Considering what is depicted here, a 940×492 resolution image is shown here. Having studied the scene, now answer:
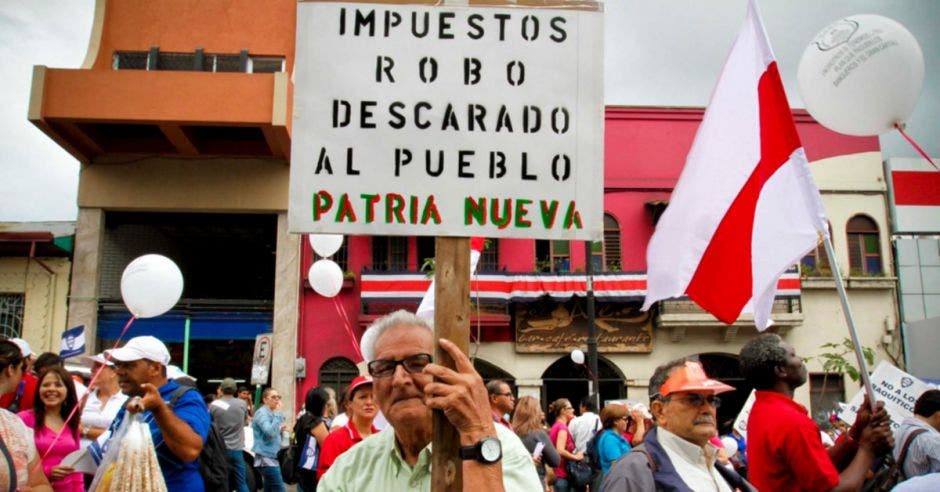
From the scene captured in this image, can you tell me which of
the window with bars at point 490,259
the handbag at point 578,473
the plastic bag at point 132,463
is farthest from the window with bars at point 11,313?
the plastic bag at point 132,463

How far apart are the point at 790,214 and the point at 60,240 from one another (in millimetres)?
19730

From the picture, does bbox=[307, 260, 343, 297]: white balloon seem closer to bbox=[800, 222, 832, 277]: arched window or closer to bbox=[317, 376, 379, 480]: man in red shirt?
bbox=[317, 376, 379, 480]: man in red shirt

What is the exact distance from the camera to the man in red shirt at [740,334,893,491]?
3840 mm

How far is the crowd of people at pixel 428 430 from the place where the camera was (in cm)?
261

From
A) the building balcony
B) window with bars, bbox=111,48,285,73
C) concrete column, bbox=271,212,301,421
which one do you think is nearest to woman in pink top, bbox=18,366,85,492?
the building balcony

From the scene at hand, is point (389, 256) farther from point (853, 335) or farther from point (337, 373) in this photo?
point (853, 335)

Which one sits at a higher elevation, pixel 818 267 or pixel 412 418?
pixel 818 267

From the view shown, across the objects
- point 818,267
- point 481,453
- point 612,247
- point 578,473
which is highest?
point 612,247

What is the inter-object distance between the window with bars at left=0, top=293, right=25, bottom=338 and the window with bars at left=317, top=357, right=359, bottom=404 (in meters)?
7.64

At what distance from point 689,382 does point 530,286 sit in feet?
62.9

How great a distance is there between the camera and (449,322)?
2.54 meters

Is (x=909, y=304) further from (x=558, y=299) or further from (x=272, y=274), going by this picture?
(x=272, y=274)

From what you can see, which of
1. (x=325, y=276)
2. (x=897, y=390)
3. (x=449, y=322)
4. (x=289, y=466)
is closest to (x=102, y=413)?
(x=289, y=466)

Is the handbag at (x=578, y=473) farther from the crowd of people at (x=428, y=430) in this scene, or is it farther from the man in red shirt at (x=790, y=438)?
the man in red shirt at (x=790, y=438)
